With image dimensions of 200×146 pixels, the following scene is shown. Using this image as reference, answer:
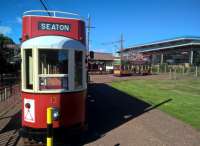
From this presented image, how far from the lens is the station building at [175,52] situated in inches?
3326

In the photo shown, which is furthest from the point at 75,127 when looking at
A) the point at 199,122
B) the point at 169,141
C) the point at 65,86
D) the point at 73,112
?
the point at 199,122

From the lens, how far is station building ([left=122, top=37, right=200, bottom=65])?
84.5 m

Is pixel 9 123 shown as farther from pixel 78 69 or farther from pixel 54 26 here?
pixel 54 26

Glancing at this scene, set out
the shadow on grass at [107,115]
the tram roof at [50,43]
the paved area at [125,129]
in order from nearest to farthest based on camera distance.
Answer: the tram roof at [50,43], the paved area at [125,129], the shadow on grass at [107,115]

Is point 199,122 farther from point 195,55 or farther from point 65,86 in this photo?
point 195,55

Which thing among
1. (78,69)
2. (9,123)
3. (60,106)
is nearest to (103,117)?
(9,123)

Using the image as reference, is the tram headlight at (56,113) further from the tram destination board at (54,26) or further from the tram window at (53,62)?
the tram destination board at (54,26)

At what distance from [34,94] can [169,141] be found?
371 centimetres

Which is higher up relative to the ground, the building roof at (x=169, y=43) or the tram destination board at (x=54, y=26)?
the building roof at (x=169, y=43)

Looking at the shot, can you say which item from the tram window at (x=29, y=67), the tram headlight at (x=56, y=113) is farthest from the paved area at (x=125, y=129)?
the tram window at (x=29, y=67)

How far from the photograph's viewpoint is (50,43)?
19.9 ft

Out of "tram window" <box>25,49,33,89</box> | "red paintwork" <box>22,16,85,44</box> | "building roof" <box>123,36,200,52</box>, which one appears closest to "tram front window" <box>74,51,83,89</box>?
"red paintwork" <box>22,16,85,44</box>

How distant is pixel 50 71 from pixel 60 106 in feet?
2.96

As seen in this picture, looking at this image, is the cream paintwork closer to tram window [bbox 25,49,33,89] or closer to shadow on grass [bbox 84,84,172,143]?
tram window [bbox 25,49,33,89]
